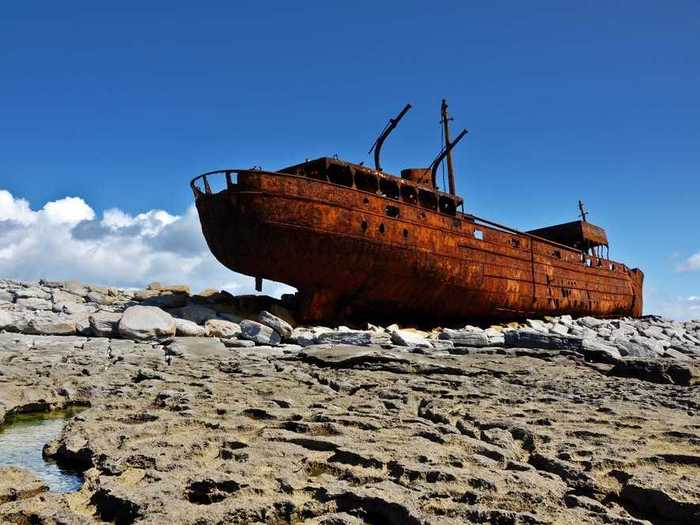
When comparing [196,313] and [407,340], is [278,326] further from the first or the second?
[407,340]

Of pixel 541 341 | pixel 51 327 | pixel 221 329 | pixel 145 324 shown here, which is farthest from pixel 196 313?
pixel 541 341

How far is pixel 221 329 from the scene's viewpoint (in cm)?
1244

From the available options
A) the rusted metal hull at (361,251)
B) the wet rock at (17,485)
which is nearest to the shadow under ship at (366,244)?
the rusted metal hull at (361,251)

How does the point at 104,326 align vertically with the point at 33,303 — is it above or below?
below

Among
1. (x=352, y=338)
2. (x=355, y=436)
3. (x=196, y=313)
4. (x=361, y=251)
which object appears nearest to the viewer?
(x=355, y=436)

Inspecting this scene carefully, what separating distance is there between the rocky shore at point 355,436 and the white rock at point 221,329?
82.0 inches

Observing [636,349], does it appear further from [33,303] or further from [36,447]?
[33,303]

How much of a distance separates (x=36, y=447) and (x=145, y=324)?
707 cm

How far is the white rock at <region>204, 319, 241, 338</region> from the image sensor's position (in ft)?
40.4

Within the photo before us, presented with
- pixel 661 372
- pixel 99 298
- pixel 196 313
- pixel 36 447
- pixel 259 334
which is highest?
pixel 99 298

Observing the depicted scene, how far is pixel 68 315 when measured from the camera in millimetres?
13312

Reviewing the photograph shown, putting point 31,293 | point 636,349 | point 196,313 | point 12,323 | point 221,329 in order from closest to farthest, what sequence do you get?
Result: point 12,323 < point 221,329 < point 636,349 < point 196,313 < point 31,293

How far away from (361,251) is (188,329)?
5.17 metres

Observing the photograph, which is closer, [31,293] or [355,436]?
[355,436]
